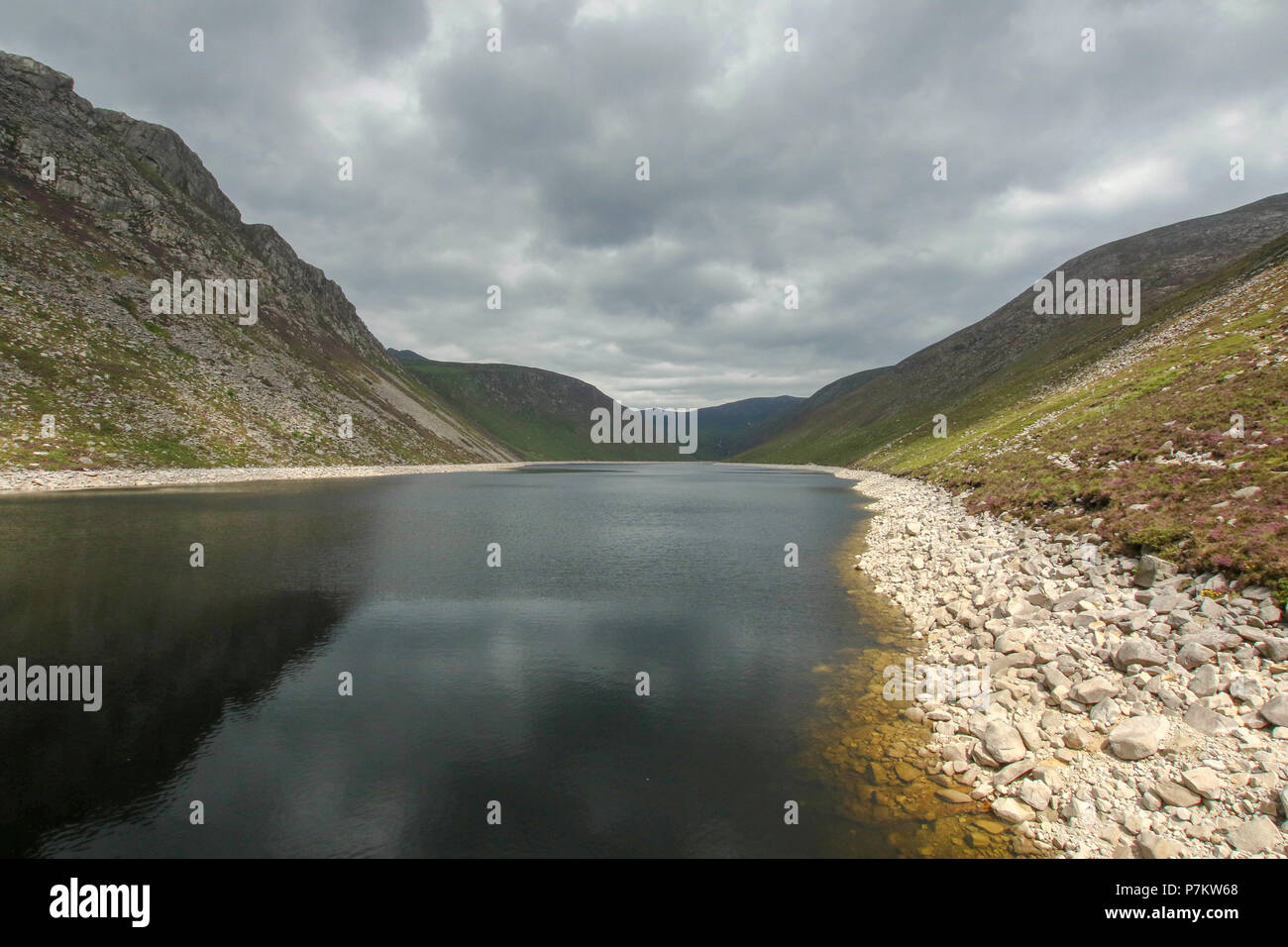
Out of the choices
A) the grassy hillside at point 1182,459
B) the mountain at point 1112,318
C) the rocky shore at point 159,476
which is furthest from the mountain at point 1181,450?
the rocky shore at point 159,476

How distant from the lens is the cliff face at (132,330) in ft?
259

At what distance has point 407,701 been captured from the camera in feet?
52.6

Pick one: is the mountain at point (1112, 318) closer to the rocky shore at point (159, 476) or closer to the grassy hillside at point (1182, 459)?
the grassy hillside at point (1182, 459)

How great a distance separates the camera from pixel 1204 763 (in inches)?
419

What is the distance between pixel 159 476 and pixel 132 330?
45.8m

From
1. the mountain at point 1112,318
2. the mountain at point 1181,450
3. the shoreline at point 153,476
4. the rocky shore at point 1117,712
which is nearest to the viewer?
the rocky shore at point 1117,712

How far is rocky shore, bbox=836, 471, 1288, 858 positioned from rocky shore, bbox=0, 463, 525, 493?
87.0 m

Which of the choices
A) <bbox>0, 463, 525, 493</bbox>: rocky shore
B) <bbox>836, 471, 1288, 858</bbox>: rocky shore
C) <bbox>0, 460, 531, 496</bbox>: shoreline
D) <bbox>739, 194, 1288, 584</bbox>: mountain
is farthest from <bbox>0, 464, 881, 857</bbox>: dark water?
<bbox>0, 463, 525, 493</bbox>: rocky shore

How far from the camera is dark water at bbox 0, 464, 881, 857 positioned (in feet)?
35.4

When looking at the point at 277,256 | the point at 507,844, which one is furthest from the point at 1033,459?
the point at 277,256

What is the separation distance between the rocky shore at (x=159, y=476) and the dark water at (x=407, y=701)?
3464 cm

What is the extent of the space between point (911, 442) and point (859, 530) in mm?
118858

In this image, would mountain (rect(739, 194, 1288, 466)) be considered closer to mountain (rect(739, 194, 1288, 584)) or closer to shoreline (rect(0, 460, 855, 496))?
mountain (rect(739, 194, 1288, 584))
